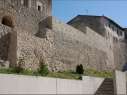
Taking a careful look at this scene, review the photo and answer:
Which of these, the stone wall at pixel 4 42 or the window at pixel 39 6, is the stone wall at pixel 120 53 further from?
the stone wall at pixel 4 42

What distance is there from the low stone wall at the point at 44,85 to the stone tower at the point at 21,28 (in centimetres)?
508

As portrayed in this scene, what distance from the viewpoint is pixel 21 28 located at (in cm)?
2216

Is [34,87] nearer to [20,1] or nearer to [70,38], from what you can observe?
[20,1]

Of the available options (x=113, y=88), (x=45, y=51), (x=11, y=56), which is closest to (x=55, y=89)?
(x=113, y=88)

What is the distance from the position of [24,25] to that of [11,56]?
5.93 meters

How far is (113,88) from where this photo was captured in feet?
48.8

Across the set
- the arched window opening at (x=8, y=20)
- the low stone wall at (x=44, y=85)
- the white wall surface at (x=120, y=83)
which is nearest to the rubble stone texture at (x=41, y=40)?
the arched window opening at (x=8, y=20)

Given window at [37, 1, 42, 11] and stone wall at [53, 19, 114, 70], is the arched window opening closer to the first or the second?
stone wall at [53, 19, 114, 70]

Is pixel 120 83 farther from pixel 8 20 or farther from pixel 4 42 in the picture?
pixel 8 20

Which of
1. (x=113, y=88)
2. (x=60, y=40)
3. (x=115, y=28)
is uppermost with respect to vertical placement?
(x=115, y=28)

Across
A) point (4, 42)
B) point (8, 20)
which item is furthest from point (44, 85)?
point (8, 20)

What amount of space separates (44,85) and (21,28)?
40.2 ft

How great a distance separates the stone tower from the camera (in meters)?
17.7

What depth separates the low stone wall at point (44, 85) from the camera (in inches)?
338
